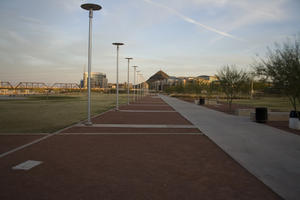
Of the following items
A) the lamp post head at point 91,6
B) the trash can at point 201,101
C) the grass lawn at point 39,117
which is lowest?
the grass lawn at point 39,117

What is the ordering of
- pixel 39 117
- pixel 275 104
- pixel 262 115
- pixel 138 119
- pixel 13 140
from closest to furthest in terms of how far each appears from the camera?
pixel 13 140
pixel 262 115
pixel 138 119
pixel 39 117
pixel 275 104

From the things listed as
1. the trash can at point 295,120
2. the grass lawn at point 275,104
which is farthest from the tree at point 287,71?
the grass lawn at point 275,104

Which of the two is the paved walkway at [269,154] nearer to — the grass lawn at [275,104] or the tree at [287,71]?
the tree at [287,71]

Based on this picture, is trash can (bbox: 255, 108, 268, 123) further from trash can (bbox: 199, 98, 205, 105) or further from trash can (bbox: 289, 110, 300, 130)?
trash can (bbox: 199, 98, 205, 105)

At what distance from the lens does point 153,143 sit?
7789 mm

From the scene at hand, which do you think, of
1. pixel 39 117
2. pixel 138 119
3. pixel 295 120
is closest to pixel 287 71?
pixel 295 120

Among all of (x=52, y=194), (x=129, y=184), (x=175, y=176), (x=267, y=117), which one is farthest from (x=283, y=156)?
(x=267, y=117)

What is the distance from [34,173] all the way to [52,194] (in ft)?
4.09

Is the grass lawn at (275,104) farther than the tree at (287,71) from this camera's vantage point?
Yes

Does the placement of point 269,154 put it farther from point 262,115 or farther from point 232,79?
point 232,79

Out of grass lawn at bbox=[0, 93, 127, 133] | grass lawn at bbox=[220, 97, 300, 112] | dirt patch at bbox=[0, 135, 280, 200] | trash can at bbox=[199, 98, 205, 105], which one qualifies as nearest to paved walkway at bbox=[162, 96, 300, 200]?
dirt patch at bbox=[0, 135, 280, 200]

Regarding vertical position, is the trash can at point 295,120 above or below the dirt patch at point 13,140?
above

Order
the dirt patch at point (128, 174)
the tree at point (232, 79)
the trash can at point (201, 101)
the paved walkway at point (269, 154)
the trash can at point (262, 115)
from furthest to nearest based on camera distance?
the trash can at point (201, 101) < the tree at point (232, 79) < the trash can at point (262, 115) < the paved walkway at point (269, 154) < the dirt patch at point (128, 174)

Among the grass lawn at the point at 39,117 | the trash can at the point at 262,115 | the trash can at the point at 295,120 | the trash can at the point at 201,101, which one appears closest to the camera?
the grass lawn at the point at 39,117
